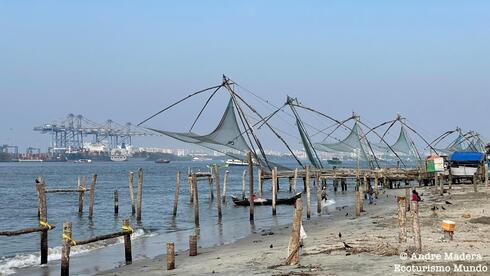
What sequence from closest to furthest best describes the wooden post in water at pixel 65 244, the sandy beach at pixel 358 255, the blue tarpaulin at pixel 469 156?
the sandy beach at pixel 358 255
the wooden post in water at pixel 65 244
the blue tarpaulin at pixel 469 156

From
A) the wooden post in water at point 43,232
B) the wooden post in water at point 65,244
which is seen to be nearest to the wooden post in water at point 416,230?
the wooden post in water at point 65,244

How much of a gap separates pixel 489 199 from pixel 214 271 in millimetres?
16434

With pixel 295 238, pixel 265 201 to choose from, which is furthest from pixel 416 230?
pixel 265 201

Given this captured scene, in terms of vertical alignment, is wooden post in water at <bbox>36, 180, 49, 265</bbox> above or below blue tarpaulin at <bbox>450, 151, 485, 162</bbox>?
below

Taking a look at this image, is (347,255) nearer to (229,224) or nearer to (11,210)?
(229,224)

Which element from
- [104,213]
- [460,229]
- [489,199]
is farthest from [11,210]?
[460,229]

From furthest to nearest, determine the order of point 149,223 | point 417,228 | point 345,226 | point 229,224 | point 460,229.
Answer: point 149,223
point 229,224
point 345,226
point 460,229
point 417,228

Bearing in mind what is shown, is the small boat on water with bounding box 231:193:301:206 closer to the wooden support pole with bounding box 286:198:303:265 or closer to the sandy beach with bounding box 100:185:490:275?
the sandy beach with bounding box 100:185:490:275

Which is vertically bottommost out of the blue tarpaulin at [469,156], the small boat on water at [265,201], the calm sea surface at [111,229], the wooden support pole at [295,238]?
the calm sea surface at [111,229]

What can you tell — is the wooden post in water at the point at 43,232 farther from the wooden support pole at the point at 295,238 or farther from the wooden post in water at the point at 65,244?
the wooden support pole at the point at 295,238

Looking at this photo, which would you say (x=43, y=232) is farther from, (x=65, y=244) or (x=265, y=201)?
(x=265, y=201)

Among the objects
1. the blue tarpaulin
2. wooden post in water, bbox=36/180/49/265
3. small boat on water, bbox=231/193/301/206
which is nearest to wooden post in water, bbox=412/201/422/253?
wooden post in water, bbox=36/180/49/265

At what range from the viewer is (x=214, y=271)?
37.2ft

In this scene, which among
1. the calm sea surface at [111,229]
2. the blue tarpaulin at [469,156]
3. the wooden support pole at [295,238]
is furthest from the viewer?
the blue tarpaulin at [469,156]
